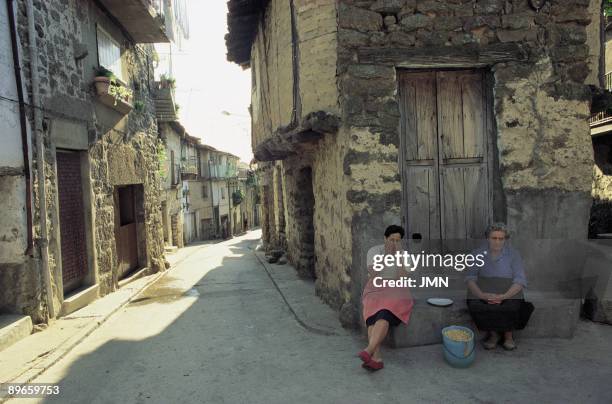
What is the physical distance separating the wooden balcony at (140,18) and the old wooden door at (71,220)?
287 centimetres

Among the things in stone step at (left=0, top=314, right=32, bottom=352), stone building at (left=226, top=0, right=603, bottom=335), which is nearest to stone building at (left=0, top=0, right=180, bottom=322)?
stone step at (left=0, top=314, right=32, bottom=352)

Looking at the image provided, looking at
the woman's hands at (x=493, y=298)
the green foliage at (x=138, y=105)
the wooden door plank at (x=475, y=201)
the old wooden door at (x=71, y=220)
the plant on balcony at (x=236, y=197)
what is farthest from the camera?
the plant on balcony at (x=236, y=197)

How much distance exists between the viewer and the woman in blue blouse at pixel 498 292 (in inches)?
158

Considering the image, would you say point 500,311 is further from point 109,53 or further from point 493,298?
point 109,53

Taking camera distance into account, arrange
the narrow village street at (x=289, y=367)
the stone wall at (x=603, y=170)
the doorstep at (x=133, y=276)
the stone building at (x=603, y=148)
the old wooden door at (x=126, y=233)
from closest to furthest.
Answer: the narrow village street at (x=289, y=367), the doorstep at (x=133, y=276), the old wooden door at (x=126, y=233), the stone building at (x=603, y=148), the stone wall at (x=603, y=170)

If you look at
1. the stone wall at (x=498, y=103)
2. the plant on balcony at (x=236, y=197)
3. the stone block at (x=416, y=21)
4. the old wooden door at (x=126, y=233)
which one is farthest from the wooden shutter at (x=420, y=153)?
the plant on balcony at (x=236, y=197)

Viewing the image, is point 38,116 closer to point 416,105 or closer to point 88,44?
point 88,44

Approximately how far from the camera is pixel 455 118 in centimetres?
498

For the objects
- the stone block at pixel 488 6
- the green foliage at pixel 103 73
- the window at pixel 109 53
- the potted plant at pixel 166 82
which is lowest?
the stone block at pixel 488 6

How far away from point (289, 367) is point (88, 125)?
5200mm

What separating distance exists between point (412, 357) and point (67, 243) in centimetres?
524

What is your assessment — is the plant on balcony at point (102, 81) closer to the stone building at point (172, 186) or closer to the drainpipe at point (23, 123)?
the drainpipe at point (23, 123)

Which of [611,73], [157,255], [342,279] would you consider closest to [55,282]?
[342,279]

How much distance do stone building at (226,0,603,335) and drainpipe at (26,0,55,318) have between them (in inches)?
132
